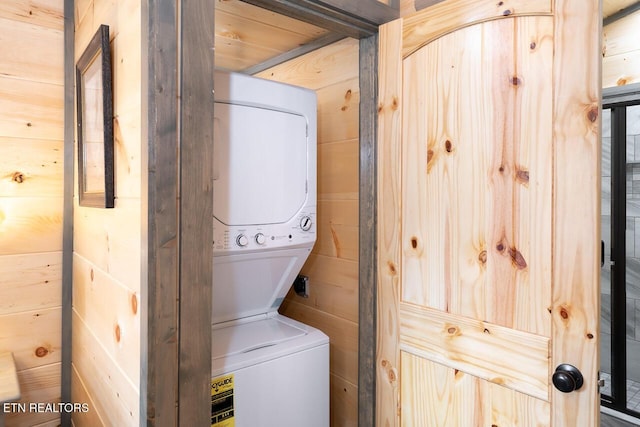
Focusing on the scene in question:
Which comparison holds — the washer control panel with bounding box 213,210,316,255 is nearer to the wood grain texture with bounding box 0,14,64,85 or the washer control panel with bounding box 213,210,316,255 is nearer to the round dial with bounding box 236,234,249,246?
the round dial with bounding box 236,234,249,246

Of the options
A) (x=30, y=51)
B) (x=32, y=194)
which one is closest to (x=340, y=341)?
(x=32, y=194)

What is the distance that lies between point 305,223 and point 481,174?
2.37ft

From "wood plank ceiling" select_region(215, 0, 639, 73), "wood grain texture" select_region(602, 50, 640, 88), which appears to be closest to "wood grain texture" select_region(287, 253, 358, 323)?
"wood plank ceiling" select_region(215, 0, 639, 73)

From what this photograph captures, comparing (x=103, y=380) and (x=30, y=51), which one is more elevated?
(x=30, y=51)

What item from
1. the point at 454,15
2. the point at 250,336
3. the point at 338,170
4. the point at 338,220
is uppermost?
the point at 454,15

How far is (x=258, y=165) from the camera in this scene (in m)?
1.49

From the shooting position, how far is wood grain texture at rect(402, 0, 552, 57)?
43.1 inches

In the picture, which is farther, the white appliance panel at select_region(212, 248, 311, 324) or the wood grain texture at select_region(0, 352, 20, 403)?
the white appliance panel at select_region(212, 248, 311, 324)

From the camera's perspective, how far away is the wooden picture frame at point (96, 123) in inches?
48.8

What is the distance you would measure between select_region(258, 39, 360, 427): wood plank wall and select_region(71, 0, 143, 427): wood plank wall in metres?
0.93

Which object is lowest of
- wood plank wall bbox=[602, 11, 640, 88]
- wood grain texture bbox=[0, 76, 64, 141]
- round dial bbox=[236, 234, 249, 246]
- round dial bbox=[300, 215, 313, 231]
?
round dial bbox=[236, 234, 249, 246]

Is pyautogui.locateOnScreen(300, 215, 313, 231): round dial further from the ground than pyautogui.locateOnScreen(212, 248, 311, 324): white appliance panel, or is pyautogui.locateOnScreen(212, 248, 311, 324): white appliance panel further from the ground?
pyautogui.locateOnScreen(300, 215, 313, 231): round dial

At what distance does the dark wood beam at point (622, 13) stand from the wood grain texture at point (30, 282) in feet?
10.4

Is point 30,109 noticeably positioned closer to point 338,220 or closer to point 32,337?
point 32,337
